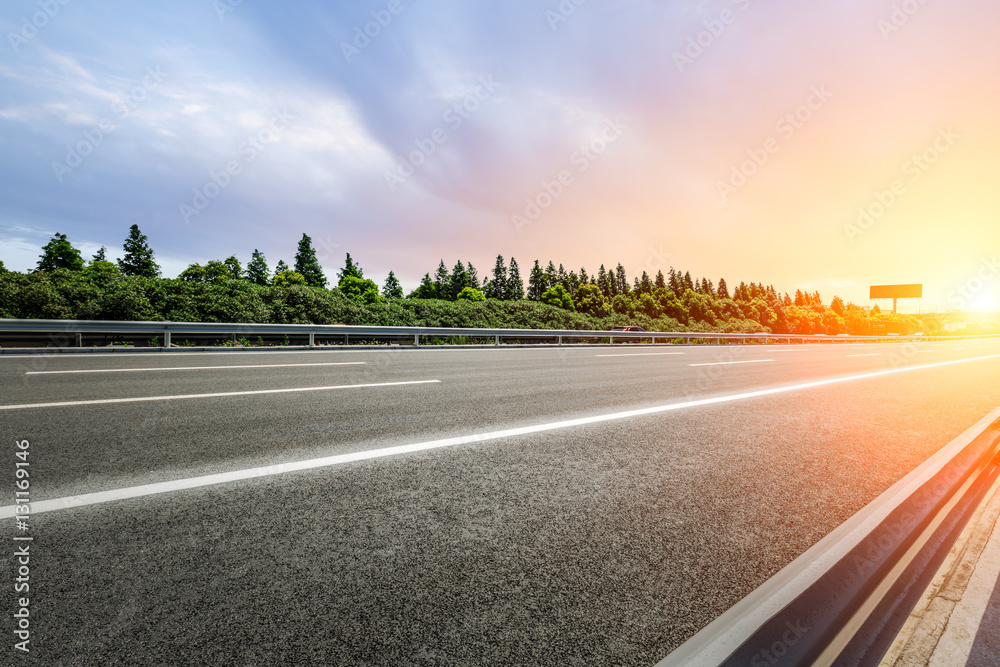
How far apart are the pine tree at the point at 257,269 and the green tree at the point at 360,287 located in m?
13.7

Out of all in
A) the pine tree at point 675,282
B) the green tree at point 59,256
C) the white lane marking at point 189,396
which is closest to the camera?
the white lane marking at point 189,396

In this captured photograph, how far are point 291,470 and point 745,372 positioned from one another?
1058cm

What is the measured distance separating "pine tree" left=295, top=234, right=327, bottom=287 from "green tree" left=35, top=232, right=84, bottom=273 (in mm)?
31712

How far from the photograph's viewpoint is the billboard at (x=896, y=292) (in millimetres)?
77000

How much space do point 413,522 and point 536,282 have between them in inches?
4310

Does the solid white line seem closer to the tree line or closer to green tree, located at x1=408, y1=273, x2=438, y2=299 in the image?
the tree line

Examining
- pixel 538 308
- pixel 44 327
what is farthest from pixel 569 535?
pixel 538 308

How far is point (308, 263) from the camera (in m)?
86.1

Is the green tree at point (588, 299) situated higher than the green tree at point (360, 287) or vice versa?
the green tree at point (360, 287)

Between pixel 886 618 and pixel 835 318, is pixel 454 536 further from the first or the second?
pixel 835 318

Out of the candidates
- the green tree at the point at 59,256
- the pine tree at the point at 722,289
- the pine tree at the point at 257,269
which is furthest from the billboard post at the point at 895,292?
the green tree at the point at 59,256

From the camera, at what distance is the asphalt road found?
1.56 m

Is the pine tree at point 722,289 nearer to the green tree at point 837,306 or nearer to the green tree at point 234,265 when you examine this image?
the green tree at point 837,306

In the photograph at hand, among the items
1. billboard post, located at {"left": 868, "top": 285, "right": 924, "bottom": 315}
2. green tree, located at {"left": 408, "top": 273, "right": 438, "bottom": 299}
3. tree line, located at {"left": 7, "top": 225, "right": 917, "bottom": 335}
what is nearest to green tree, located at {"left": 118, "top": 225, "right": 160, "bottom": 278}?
tree line, located at {"left": 7, "top": 225, "right": 917, "bottom": 335}
